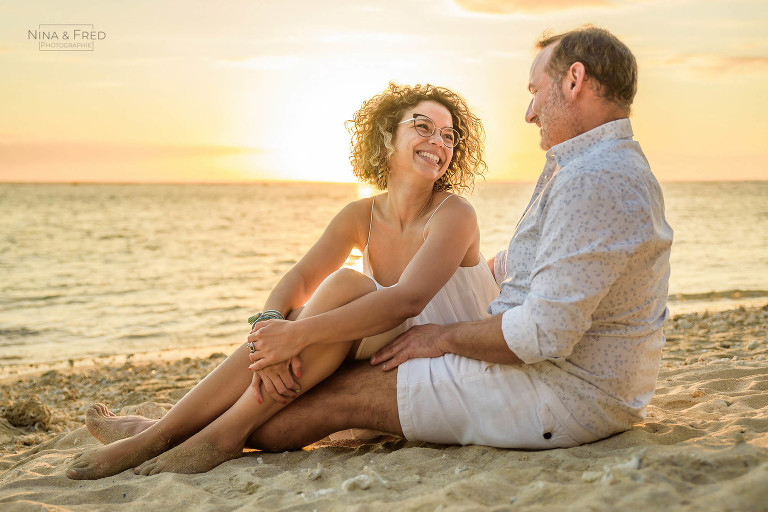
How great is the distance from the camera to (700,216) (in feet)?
105

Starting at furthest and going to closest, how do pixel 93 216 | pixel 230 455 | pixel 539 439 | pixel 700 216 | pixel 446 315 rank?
pixel 93 216, pixel 700 216, pixel 446 315, pixel 230 455, pixel 539 439

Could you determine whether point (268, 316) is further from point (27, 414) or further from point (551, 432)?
point (27, 414)

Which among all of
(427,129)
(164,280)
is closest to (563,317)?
(427,129)

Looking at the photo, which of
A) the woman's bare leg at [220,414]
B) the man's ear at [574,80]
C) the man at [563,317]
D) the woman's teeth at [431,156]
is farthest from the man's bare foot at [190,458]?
the man's ear at [574,80]

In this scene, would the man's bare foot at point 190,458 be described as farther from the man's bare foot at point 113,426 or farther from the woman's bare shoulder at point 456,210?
the woman's bare shoulder at point 456,210

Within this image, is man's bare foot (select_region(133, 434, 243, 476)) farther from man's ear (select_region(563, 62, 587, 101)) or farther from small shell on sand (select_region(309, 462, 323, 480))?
man's ear (select_region(563, 62, 587, 101))

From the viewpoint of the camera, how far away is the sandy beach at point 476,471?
2186 mm

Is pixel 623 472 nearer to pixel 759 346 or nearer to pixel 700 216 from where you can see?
pixel 759 346

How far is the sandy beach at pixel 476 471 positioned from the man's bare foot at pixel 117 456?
68mm

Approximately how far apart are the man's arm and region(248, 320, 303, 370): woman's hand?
1.34ft

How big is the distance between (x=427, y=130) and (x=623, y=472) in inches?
94.6

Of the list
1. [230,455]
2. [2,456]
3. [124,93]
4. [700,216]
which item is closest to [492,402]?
[230,455]

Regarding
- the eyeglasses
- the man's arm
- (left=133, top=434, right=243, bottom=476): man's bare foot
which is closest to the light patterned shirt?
the man's arm

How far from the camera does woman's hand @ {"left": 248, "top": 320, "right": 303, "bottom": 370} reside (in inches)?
127
